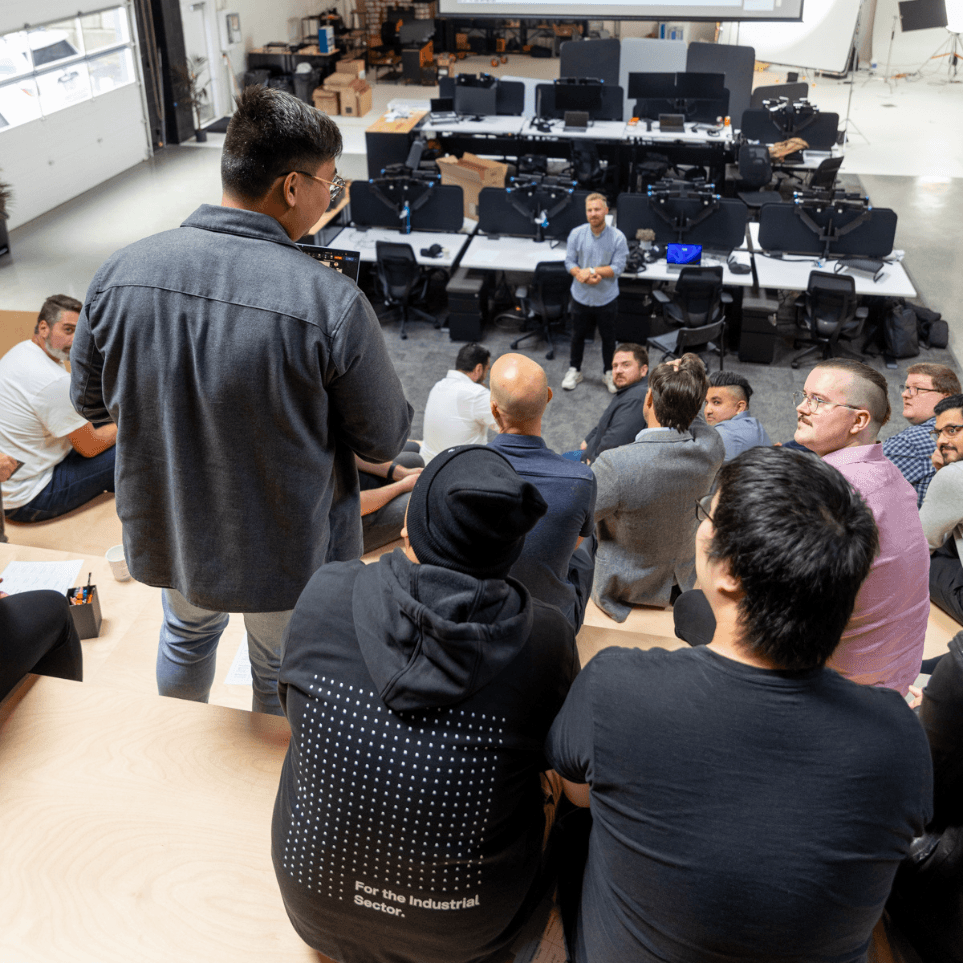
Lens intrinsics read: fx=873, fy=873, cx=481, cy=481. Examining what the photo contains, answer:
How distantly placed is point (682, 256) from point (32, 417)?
5.39 metres

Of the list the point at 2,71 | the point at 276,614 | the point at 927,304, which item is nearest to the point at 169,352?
the point at 276,614

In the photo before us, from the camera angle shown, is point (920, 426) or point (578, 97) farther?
point (578, 97)

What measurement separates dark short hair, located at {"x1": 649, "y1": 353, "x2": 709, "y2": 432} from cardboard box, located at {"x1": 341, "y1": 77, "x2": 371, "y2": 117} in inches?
519

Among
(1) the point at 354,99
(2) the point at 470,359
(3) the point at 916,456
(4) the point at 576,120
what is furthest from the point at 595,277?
(1) the point at 354,99

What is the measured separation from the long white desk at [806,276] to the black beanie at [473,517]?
21.1 feet

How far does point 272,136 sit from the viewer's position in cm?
159

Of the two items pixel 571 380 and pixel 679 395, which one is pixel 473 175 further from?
pixel 679 395

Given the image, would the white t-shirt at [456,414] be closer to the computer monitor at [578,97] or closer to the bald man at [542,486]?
the bald man at [542,486]

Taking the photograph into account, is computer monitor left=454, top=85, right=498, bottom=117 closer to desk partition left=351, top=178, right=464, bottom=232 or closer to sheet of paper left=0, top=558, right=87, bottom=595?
desk partition left=351, top=178, right=464, bottom=232

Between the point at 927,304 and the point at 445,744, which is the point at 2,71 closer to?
the point at 927,304

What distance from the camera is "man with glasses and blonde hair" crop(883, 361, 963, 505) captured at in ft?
12.6

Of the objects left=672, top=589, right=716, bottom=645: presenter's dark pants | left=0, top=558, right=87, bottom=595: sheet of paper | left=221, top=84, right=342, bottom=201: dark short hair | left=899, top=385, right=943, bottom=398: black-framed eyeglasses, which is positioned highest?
left=221, top=84, right=342, bottom=201: dark short hair

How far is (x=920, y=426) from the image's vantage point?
400 cm

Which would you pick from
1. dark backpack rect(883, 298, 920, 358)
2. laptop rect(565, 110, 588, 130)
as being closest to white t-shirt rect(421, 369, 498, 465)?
dark backpack rect(883, 298, 920, 358)
